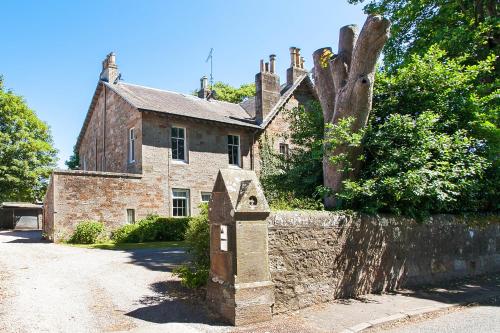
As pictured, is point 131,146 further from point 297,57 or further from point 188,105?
point 297,57

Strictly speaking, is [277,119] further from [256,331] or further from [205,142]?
[256,331]

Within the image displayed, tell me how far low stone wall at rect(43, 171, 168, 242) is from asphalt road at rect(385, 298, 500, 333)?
1539 centimetres

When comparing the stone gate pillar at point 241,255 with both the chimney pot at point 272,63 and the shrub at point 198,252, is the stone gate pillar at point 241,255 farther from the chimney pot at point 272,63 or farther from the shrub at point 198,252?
the chimney pot at point 272,63

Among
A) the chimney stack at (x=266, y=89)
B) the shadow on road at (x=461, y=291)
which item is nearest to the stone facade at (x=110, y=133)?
the chimney stack at (x=266, y=89)

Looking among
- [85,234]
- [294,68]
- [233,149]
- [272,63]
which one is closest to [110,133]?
[233,149]

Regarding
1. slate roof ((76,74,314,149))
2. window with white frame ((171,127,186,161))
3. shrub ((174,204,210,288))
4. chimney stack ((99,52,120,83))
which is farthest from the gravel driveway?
chimney stack ((99,52,120,83))

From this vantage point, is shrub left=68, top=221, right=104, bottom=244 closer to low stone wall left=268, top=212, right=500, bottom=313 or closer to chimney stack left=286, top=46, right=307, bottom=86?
low stone wall left=268, top=212, right=500, bottom=313

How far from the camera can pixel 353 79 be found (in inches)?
354

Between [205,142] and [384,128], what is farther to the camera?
[205,142]

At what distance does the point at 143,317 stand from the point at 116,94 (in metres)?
20.1

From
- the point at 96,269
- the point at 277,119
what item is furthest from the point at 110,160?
the point at 96,269

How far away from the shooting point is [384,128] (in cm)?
927

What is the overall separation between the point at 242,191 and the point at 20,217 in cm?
3248

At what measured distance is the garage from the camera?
32.0m
